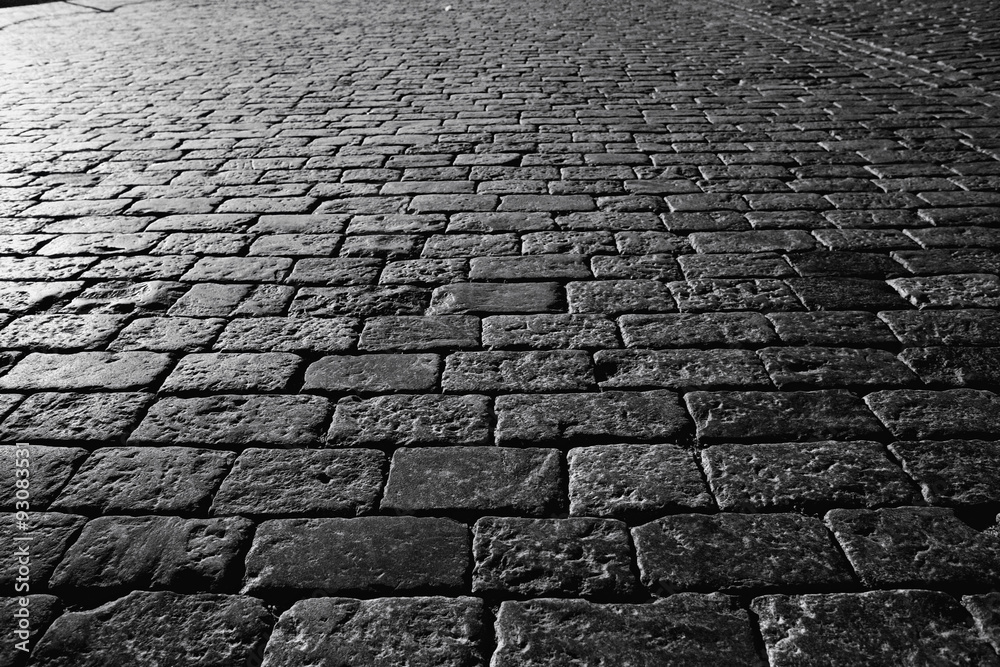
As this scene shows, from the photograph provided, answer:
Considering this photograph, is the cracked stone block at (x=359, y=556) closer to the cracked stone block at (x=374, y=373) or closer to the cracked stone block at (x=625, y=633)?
the cracked stone block at (x=625, y=633)

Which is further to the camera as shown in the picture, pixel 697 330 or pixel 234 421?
pixel 697 330

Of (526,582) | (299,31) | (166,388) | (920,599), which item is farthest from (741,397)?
(299,31)

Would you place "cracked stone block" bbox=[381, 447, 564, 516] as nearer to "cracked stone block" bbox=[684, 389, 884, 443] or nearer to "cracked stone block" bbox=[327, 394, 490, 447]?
"cracked stone block" bbox=[327, 394, 490, 447]

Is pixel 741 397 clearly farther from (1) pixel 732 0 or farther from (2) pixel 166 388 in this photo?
(1) pixel 732 0

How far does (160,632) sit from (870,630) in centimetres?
155

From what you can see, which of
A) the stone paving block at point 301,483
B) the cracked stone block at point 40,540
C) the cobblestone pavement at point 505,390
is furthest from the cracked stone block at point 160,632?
the stone paving block at point 301,483

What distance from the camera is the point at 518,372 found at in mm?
2896

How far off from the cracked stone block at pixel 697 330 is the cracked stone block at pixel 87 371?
1.71 meters

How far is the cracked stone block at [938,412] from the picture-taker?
2.51 metres

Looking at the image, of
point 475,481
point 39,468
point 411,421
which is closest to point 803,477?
point 475,481

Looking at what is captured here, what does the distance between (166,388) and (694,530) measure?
177 cm

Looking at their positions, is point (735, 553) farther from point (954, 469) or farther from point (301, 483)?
point (301, 483)

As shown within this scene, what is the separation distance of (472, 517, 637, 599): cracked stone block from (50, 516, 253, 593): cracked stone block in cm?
A: 62

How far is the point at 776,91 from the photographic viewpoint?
7238 millimetres
